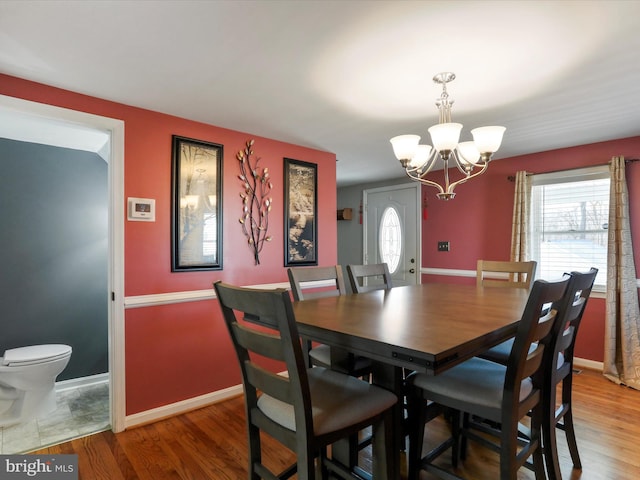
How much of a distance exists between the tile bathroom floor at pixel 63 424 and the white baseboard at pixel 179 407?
7.2 inches

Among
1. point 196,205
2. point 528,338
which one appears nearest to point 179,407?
point 196,205

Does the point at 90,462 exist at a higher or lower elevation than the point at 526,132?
lower

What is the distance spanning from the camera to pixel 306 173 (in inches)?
135

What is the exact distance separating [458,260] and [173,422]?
3.46 meters

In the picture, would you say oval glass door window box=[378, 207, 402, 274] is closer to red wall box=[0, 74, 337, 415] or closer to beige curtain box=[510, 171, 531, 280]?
beige curtain box=[510, 171, 531, 280]

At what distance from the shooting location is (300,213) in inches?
132

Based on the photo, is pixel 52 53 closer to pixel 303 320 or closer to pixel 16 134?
pixel 16 134

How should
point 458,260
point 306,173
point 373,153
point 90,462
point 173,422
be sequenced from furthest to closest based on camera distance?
point 458,260
point 373,153
point 306,173
point 173,422
point 90,462

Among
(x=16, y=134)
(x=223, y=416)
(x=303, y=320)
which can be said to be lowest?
(x=223, y=416)

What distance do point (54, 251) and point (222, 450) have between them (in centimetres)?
222

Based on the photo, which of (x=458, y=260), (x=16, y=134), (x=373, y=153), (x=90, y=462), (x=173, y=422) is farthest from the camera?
(x=458, y=260)

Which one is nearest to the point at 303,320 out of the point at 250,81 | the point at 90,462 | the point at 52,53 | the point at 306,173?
the point at 250,81

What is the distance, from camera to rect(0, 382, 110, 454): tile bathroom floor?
6.97 feet

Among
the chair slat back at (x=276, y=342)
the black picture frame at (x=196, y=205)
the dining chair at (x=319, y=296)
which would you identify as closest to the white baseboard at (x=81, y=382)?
the black picture frame at (x=196, y=205)
